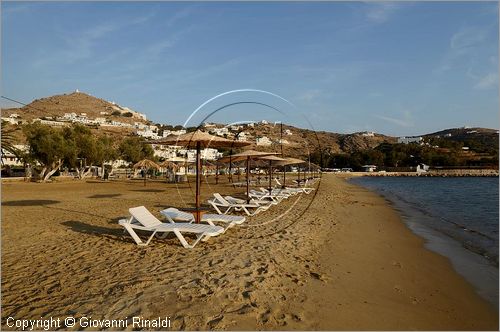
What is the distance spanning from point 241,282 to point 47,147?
33.1 m

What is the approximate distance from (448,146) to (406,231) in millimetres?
136288

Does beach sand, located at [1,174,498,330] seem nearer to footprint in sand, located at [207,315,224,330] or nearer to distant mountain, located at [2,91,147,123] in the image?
footprint in sand, located at [207,315,224,330]

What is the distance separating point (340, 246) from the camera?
803 centimetres

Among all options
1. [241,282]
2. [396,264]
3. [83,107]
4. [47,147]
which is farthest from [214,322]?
[83,107]

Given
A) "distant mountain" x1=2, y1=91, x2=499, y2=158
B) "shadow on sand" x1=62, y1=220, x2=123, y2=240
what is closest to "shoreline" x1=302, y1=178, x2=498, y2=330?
"shadow on sand" x1=62, y1=220, x2=123, y2=240

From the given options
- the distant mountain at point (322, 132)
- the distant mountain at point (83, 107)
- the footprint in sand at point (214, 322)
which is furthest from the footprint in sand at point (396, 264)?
the distant mountain at point (83, 107)

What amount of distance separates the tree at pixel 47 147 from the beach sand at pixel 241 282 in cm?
2669

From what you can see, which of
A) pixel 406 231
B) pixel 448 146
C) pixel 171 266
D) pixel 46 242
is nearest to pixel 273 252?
pixel 171 266

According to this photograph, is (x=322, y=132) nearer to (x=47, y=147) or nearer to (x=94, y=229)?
(x=47, y=147)

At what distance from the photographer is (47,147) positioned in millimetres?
32188

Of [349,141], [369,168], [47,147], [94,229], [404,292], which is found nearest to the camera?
[404,292]

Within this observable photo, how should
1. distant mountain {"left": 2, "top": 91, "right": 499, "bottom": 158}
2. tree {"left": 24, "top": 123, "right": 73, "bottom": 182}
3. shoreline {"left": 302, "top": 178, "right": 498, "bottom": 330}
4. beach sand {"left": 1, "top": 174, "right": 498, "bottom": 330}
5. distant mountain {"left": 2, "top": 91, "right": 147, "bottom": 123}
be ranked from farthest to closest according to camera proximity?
distant mountain {"left": 2, "top": 91, "right": 147, "bottom": 123}, distant mountain {"left": 2, "top": 91, "right": 499, "bottom": 158}, tree {"left": 24, "top": 123, "right": 73, "bottom": 182}, shoreline {"left": 302, "top": 178, "right": 498, "bottom": 330}, beach sand {"left": 1, "top": 174, "right": 498, "bottom": 330}

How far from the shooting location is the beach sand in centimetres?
401

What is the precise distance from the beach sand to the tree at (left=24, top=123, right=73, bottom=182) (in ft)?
87.6
